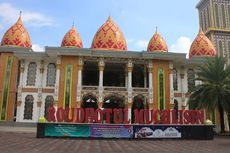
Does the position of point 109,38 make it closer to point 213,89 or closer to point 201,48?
point 201,48

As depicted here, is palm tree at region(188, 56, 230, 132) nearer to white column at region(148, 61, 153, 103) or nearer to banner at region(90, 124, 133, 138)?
white column at region(148, 61, 153, 103)

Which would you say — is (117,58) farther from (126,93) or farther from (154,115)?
(154,115)

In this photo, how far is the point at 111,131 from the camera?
2247 cm

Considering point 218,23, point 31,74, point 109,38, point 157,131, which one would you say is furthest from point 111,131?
point 218,23

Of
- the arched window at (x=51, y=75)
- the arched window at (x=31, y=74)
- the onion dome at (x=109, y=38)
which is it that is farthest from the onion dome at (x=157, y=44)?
the arched window at (x=31, y=74)

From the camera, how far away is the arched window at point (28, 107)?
36375 millimetres

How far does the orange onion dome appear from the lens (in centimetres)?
4009

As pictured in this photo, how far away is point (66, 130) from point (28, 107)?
1631cm

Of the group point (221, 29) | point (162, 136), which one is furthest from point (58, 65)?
point (221, 29)

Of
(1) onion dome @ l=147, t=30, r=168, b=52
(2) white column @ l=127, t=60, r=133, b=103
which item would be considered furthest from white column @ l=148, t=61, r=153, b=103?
(1) onion dome @ l=147, t=30, r=168, b=52

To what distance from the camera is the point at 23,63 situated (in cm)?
3753

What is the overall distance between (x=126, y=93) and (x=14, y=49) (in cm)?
1618

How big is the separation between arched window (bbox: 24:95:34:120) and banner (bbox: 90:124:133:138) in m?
16.7

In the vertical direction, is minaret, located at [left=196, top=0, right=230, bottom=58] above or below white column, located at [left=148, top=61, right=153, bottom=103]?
above
